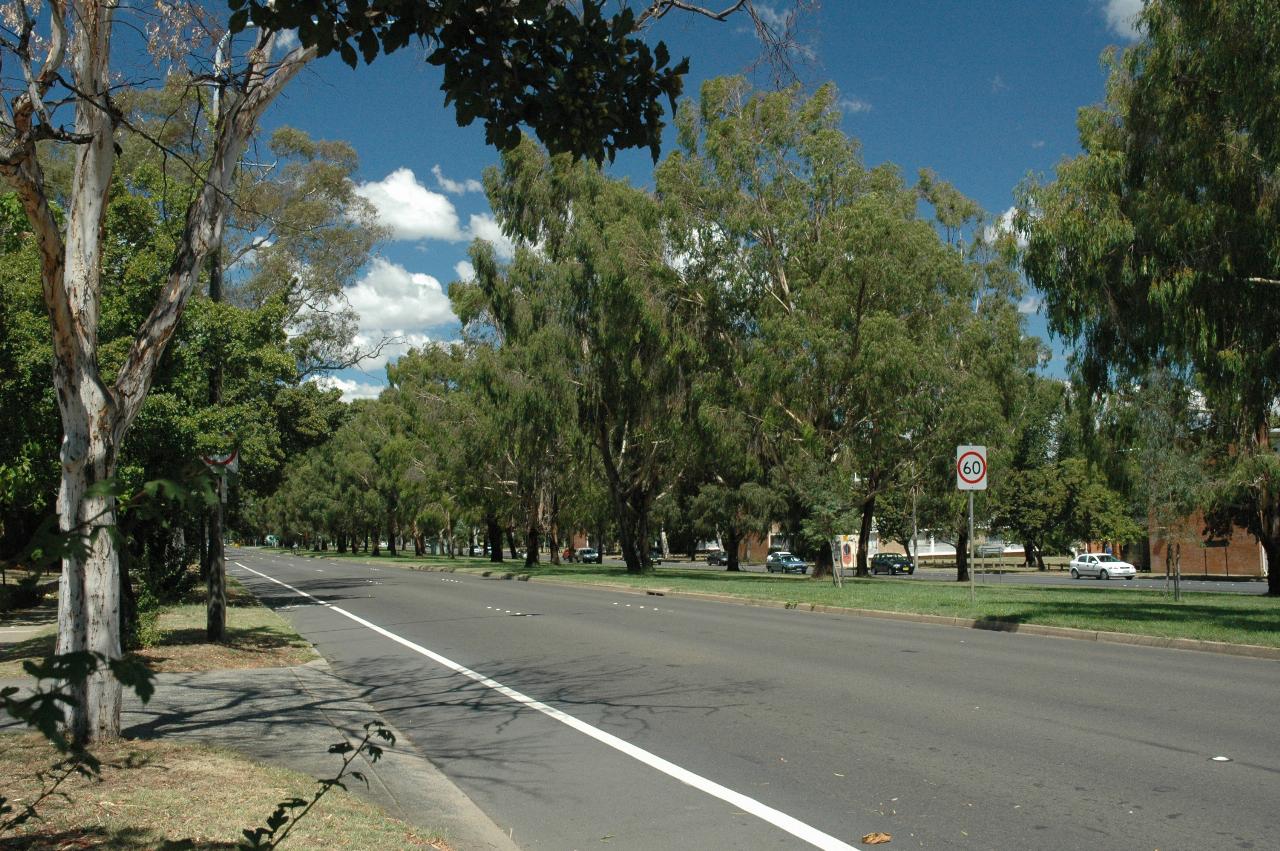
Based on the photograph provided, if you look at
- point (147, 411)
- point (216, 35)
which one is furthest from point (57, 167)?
point (216, 35)

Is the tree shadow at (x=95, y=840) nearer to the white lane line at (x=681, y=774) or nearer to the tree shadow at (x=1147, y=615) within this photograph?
the white lane line at (x=681, y=774)

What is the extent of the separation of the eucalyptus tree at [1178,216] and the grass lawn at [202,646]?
16.0 metres

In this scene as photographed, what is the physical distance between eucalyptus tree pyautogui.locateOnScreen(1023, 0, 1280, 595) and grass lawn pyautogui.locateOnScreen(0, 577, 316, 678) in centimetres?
1605

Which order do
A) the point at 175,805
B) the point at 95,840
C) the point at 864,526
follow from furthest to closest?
1. the point at 864,526
2. the point at 175,805
3. the point at 95,840

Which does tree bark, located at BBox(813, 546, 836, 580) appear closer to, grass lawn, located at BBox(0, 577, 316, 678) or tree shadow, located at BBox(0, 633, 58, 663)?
grass lawn, located at BBox(0, 577, 316, 678)

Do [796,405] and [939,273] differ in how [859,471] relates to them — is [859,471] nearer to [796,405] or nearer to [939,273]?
[796,405]

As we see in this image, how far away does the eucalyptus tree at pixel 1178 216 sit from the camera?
16.9m

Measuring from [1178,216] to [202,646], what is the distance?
17.7m

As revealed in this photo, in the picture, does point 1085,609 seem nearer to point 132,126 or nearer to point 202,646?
point 202,646

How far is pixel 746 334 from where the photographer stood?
3850cm

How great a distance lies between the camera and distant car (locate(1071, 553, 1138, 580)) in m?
53.9

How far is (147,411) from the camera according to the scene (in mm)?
15555

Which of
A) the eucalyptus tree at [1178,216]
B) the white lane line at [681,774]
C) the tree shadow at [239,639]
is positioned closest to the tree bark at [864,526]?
the eucalyptus tree at [1178,216]

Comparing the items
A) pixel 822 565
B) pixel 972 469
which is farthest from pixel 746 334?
pixel 972 469
